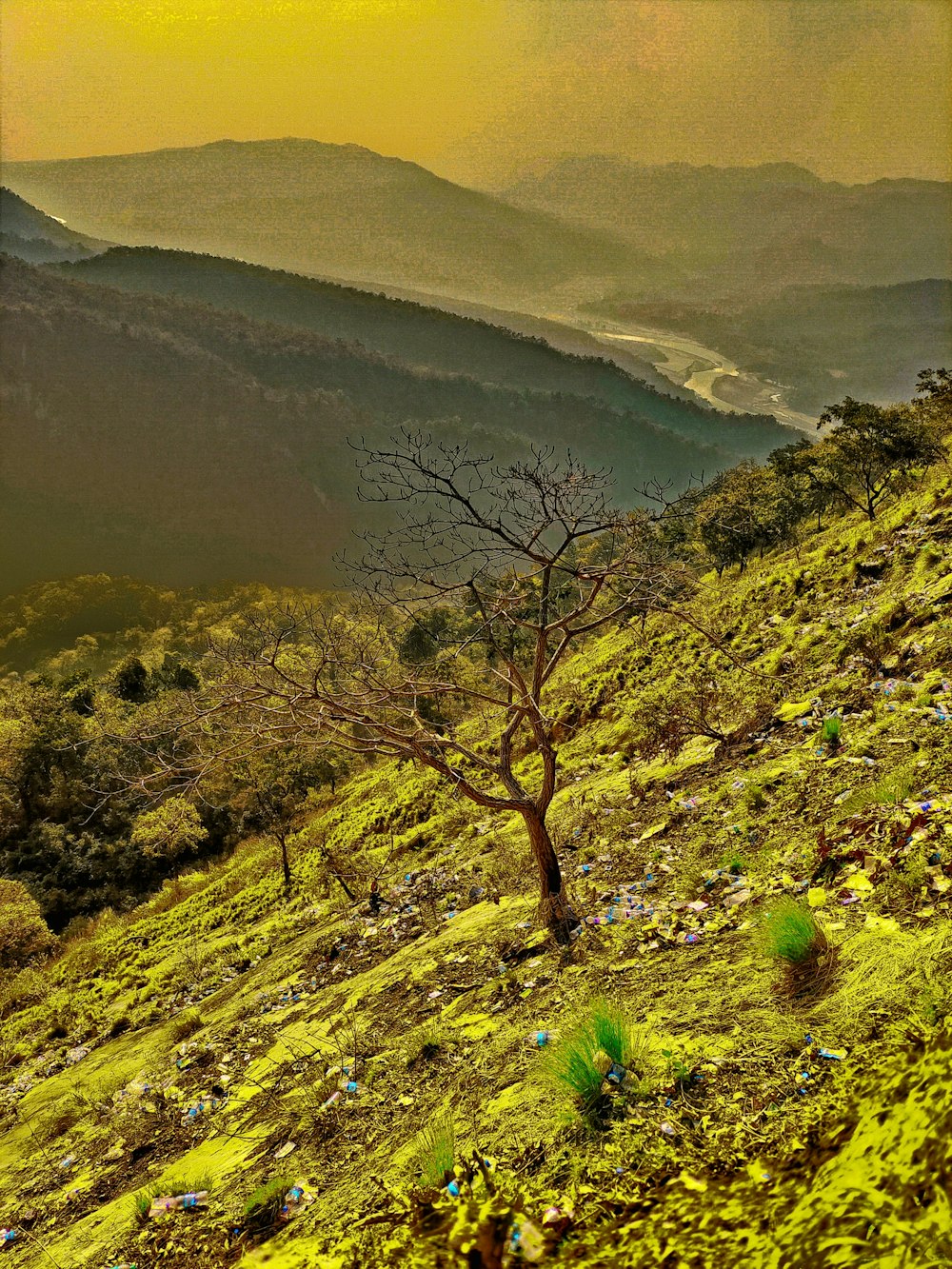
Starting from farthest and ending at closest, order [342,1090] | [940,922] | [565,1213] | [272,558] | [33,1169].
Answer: [272,558] → [33,1169] → [342,1090] → [940,922] → [565,1213]

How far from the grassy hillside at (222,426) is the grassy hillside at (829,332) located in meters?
9.83

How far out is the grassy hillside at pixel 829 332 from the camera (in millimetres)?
80188

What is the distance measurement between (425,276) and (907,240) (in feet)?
235

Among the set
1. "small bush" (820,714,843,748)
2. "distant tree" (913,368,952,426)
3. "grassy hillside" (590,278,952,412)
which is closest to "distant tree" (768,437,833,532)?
"distant tree" (913,368,952,426)

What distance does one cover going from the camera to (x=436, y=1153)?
7.81ft

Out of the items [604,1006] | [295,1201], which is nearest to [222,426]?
[295,1201]

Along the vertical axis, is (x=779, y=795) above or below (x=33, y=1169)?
above

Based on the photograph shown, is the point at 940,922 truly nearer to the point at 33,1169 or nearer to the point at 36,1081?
the point at 33,1169

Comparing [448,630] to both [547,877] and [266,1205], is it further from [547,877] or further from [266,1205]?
[266,1205]

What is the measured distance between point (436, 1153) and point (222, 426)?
13474 cm

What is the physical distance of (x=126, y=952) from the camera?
14484 millimetres

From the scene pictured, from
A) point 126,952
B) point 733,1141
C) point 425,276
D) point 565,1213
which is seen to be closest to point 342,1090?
point 565,1213

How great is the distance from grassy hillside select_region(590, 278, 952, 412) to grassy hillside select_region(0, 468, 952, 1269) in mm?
82560

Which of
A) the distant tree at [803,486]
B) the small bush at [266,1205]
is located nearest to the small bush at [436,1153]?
the small bush at [266,1205]
